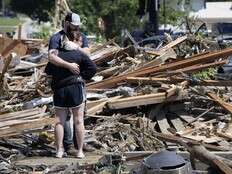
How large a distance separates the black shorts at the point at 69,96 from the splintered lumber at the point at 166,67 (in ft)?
8.58

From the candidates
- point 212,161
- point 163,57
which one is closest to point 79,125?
point 212,161

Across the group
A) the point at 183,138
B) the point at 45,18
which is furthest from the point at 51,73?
the point at 45,18

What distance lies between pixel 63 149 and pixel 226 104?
2771 mm

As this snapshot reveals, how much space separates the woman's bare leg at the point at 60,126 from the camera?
28.0 feet

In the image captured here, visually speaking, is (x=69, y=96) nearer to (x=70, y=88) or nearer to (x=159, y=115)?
(x=70, y=88)

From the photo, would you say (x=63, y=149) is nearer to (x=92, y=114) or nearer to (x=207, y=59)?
(x=92, y=114)

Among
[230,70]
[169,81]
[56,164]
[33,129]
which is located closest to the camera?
[56,164]

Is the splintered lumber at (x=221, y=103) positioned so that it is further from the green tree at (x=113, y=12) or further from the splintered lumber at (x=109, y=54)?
the green tree at (x=113, y=12)

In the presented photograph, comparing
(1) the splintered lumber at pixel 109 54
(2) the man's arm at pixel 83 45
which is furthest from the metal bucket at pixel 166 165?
(1) the splintered lumber at pixel 109 54

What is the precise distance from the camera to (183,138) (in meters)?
9.16

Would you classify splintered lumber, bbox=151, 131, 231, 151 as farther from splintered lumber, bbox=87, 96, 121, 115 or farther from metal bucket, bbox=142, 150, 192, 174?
metal bucket, bbox=142, 150, 192, 174

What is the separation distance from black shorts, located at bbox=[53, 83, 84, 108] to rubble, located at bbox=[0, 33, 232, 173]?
2.31 ft

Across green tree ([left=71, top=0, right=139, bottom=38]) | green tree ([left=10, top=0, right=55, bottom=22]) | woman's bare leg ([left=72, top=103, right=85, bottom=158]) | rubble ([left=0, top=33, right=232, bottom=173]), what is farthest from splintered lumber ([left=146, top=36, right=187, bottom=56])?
green tree ([left=10, top=0, right=55, bottom=22])

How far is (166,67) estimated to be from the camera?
11.3 meters
